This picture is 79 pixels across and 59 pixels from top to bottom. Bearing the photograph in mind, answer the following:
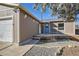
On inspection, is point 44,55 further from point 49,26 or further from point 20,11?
point 20,11

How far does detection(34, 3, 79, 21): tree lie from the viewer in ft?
23.5

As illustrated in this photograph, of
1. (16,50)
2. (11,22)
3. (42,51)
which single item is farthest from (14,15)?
(42,51)

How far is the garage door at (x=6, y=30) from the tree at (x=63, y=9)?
4.04 feet

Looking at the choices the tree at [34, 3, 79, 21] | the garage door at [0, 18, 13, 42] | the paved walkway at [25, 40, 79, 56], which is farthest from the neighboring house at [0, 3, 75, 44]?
the paved walkway at [25, 40, 79, 56]

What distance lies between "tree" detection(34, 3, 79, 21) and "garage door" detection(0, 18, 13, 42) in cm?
123

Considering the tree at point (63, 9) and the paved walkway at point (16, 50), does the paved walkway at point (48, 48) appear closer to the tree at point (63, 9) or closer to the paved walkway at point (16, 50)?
the paved walkway at point (16, 50)

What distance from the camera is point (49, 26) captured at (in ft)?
24.9

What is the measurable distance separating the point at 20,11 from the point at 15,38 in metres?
1.10

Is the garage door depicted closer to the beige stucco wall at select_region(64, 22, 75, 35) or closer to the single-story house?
the single-story house

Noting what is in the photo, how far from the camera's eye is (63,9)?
7.28m

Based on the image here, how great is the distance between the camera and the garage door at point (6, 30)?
7379mm

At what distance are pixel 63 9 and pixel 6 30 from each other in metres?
2.32

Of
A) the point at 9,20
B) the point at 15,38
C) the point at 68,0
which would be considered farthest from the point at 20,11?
the point at 68,0

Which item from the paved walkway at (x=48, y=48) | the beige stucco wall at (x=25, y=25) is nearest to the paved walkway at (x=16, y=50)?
the paved walkway at (x=48, y=48)
